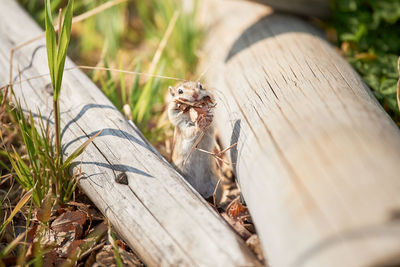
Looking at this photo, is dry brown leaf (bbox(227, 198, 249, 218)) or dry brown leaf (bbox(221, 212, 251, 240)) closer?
dry brown leaf (bbox(221, 212, 251, 240))

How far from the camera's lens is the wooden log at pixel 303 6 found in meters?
3.83

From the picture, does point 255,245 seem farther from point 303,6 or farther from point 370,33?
point 303,6

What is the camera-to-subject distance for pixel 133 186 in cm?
227

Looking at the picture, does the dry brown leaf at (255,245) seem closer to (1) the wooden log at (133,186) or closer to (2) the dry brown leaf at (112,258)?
(1) the wooden log at (133,186)

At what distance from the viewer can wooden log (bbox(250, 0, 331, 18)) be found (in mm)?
3830

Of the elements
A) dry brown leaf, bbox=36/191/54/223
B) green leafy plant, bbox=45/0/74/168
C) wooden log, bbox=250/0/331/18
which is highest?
green leafy plant, bbox=45/0/74/168

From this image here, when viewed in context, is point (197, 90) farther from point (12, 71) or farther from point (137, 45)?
point (137, 45)

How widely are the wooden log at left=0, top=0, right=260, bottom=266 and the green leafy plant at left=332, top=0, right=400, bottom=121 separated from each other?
1.81 meters

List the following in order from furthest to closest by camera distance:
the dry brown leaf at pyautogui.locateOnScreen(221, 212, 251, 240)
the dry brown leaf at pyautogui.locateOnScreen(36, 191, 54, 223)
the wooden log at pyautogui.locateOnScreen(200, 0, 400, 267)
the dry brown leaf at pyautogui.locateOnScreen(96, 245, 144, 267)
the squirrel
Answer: the squirrel → the dry brown leaf at pyautogui.locateOnScreen(36, 191, 54, 223) → the dry brown leaf at pyautogui.locateOnScreen(96, 245, 144, 267) → the dry brown leaf at pyautogui.locateOnScreen(221, 212, 251, 240) → the wooden log at pyautogui.locateOnScreen(200, 0, 400, 267)

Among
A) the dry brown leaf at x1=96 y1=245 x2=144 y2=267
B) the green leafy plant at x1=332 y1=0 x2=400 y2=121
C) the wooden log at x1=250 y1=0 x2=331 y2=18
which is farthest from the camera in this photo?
the wooden log at x1=250 y1=0 x2=331 y2=18

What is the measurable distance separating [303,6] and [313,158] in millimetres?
2513

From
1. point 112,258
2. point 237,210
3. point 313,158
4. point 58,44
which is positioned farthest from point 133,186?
point 313,158

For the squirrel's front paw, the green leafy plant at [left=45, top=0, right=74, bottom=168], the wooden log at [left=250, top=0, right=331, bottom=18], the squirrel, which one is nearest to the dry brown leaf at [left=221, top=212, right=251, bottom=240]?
the squirrel

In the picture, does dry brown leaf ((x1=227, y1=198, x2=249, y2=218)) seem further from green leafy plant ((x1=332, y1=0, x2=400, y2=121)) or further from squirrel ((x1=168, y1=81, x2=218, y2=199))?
green leafy plant ((x1=332, y1=0, x2=400, y2=121))
